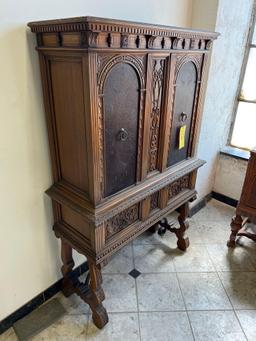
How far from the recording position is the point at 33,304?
1.65m

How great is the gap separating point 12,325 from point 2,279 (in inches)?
14.0

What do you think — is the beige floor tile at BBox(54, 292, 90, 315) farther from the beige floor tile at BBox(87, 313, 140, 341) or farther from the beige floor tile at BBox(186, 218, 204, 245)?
the beige floor tile at BBox(186, 218, 204, 245)

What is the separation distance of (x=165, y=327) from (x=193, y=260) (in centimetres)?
62

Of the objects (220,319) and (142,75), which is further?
(220,319)

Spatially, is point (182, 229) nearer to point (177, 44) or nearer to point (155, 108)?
point (155, 108)

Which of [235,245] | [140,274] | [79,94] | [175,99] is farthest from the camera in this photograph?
[235,245]

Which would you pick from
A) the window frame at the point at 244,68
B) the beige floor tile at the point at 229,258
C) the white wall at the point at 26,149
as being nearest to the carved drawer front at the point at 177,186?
the beige floor tile at the point at 229,258

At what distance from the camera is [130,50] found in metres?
1.08

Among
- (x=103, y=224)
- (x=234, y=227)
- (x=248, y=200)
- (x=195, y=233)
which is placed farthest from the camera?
(x=195, y=233)

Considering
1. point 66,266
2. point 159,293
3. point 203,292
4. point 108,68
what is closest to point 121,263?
point 159,293

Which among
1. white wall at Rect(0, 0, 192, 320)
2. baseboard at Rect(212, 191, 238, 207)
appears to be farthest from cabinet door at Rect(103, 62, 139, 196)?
baseboard at Rect(212, 191, 238, 207)

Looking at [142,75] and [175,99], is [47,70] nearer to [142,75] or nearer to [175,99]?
[142,75]

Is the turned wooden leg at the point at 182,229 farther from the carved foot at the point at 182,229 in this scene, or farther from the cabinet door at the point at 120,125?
the cabinet door at the point at 120,125

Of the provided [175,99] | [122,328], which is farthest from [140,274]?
[175,99]
